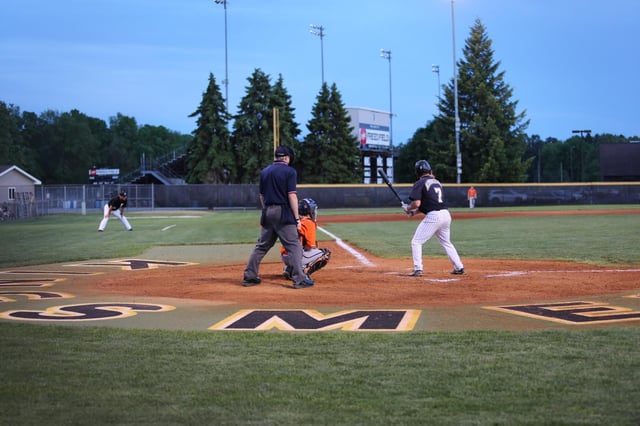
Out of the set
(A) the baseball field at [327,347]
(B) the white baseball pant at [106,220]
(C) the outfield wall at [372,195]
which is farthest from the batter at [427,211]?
(C) the outfield wall at [372,195]

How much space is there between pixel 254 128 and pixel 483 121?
23653 mm

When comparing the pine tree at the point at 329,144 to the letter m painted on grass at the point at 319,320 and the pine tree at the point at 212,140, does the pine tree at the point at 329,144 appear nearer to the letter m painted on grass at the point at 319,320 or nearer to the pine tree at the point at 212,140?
the pine tree at the point at 212,140

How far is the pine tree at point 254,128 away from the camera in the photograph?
7431cm

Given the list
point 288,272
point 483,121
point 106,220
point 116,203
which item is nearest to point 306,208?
point 288,272

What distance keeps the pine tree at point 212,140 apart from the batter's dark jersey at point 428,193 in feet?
209

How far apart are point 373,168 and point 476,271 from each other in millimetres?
73857

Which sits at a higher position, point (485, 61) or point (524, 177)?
point (485, 61)

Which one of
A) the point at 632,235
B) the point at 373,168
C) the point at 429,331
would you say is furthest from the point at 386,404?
the point at 373,168

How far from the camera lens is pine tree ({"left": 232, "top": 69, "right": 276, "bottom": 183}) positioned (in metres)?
74.3

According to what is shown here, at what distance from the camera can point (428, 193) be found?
38.6 ft

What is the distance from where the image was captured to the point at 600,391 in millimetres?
4566

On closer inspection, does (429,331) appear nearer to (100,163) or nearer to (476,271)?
(476,271)

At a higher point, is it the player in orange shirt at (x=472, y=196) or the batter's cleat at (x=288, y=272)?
the player in orange shirt at (x=472, y=196)

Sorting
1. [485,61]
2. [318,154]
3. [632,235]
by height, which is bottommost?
[632,235]
